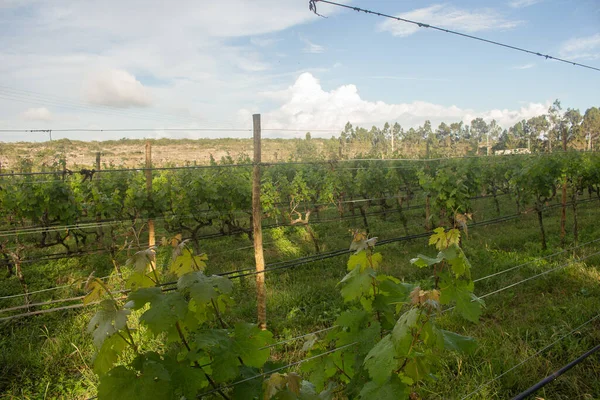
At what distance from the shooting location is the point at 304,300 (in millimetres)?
6098

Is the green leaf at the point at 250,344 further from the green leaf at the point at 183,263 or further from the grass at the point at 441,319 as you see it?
the grass at the point at 441,319

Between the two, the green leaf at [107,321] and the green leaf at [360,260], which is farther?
the green leaf at [360,260]

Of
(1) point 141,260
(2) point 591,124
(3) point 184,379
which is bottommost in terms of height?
(3) point 184,379

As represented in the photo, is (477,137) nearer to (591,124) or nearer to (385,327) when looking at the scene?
(591,124)

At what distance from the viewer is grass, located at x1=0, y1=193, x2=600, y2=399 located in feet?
11.9

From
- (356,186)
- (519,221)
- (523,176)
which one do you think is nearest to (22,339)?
(356,186)

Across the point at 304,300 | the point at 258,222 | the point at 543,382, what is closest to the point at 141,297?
the point at 543,382

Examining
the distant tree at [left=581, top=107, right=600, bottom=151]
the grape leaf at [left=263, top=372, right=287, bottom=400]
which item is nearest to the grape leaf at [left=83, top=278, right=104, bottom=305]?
the grape leaf at [left=263, top=372, right=287, bottom=400]

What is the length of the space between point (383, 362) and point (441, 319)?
398cm

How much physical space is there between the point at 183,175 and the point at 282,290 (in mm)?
4368

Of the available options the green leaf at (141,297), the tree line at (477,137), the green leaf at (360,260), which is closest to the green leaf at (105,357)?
the green leaf at (141,297)

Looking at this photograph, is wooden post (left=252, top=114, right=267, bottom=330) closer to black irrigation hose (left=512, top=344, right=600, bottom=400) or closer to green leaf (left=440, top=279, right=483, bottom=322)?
green leaf (left=440, top=279, right=483, bottom=322)

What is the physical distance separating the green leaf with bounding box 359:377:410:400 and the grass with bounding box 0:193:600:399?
7.90ft

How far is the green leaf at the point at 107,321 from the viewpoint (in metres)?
1.12
